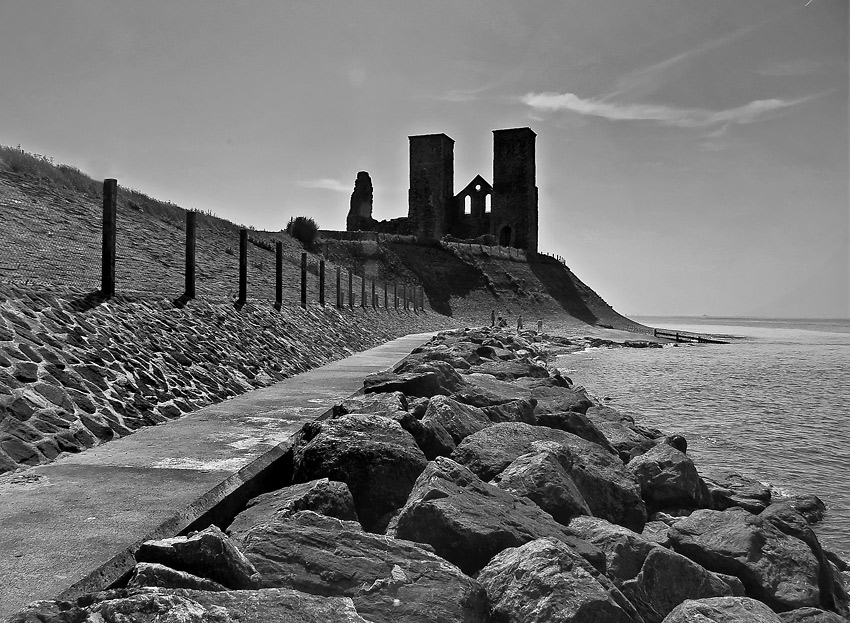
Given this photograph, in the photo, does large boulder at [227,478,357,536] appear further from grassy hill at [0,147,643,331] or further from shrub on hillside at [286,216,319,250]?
shrub on hillside at [286,216,319,250]

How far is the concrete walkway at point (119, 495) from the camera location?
2488 millimetres

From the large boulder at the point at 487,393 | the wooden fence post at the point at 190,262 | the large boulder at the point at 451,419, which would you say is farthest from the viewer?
the wooden fence post at the point at 190,262

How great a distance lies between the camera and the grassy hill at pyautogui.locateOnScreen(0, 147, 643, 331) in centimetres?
1243

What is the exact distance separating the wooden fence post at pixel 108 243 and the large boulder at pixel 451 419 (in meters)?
4.44

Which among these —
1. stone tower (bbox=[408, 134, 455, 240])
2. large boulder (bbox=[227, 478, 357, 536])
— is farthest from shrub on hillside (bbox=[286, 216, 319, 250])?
large boulder (bbox=[227, 478, 357, 536])

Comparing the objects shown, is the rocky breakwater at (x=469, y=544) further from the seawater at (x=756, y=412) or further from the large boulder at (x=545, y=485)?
the seawater at (x=756, y=412)

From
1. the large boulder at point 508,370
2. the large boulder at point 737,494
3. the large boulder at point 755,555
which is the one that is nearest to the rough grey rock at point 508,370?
the large boulder at point 508,370

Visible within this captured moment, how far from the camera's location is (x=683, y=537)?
167 inches

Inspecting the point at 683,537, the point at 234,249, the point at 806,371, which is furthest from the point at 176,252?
the point at 806,371

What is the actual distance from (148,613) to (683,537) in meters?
3.51

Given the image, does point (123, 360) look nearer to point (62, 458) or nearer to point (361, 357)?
point (62, 458)

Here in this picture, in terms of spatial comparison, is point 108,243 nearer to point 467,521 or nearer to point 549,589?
point 467,521

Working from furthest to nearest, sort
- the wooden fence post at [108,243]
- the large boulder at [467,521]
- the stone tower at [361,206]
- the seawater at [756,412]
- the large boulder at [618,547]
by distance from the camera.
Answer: the stone tower at [361,206] < the seawater at [756,412] < the wooden fence post at [108,243] < the large boulder at [618,547] < the large boulder at [467,521]

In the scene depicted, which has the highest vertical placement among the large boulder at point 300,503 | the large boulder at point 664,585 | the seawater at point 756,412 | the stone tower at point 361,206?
the stone tower at point 361,206
